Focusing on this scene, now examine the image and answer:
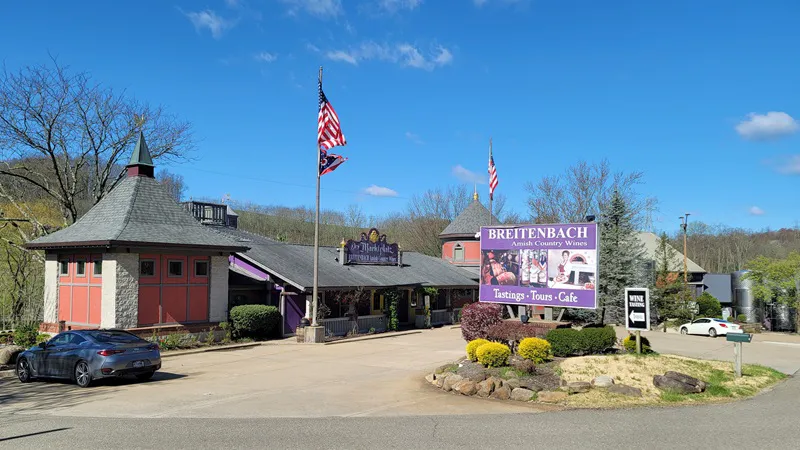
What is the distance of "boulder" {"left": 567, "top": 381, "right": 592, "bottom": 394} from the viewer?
1355cm

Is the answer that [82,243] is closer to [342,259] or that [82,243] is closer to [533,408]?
[342,259]

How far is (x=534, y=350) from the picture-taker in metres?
16.6

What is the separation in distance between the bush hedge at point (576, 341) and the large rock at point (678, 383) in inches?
150

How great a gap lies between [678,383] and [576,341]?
169 inches

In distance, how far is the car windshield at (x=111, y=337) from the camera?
1530 centimetres

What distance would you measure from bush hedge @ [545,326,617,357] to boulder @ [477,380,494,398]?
16.6 feet

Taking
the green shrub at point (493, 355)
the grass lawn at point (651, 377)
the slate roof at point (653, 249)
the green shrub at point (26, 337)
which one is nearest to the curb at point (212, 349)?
the green shrub at point (26, 337)

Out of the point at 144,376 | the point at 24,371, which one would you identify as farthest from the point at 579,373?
the point at 24,371

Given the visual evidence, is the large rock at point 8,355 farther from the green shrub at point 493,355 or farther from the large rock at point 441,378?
the green shrub at point 493,355

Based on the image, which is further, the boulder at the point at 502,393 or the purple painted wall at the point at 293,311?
the purple painted wall at the point at 293,311

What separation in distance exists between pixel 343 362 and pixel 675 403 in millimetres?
10843

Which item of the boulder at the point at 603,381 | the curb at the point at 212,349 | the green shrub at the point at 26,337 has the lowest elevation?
the curb at the point at 212,349

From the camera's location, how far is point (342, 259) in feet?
114

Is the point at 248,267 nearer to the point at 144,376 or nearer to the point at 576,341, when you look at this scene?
the point at 144,376
